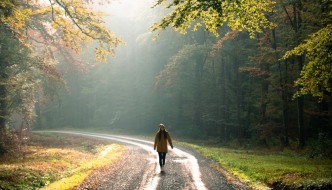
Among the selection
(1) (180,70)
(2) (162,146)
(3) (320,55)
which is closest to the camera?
(3) (320,55)

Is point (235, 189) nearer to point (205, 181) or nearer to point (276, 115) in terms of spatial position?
point (205, 181)

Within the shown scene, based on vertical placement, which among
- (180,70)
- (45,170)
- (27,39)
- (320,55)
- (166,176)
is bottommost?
(45,170)

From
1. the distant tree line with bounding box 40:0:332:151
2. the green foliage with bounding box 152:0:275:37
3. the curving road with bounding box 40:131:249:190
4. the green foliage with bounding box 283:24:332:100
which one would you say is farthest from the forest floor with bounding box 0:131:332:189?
the green foliage with bounding box 152:0:275:37

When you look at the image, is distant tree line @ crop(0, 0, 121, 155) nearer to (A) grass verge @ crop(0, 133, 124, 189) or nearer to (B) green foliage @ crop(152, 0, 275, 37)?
(A) grass verge @ crop(0, 133, 124, 189)

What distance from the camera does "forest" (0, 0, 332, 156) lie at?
14.9 metres

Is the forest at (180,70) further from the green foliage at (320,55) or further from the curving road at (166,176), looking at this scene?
the curving road at (166,176)

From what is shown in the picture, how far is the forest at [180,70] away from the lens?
14.9 m

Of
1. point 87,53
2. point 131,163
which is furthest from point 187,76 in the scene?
point 131,163

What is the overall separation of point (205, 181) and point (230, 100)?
29456 millimetres

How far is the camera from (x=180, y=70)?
1603 inches

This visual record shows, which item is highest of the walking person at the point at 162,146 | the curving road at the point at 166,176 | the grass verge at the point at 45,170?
the walking person at the point at 162,146

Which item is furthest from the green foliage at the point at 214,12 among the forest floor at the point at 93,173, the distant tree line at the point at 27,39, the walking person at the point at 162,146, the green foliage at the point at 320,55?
the forest floor at the point at 93,173

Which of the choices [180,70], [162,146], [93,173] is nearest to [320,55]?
[162,146]

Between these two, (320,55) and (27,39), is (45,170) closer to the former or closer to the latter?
(27,39)
